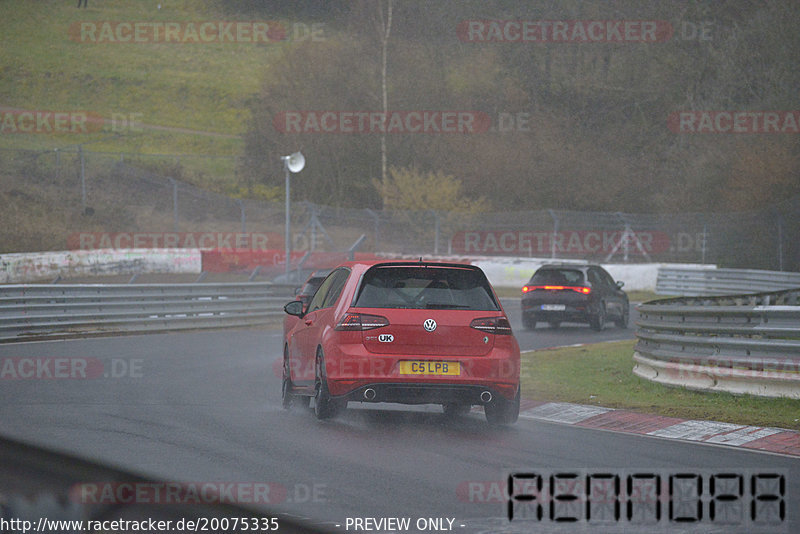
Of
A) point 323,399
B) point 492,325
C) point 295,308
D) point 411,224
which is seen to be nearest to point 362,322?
point 323,399

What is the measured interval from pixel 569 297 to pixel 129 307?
9.42 meters

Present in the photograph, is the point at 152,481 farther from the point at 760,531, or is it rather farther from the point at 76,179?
the point at 76,179

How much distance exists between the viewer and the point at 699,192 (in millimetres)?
44875

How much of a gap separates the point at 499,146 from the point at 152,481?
52134 millimetres

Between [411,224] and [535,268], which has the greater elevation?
[411,224]

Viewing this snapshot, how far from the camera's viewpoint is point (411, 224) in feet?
133

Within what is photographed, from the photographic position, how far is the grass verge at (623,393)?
10.5 meters

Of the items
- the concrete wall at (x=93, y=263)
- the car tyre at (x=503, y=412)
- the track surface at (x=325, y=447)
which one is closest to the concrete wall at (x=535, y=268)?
the concrete wall at (x=93, y=263)

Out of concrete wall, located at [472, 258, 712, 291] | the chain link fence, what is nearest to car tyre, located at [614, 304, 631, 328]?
the chain link fence

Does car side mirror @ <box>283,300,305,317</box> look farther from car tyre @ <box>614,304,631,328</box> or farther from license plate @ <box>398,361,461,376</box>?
car tyre @ <box>614,304,631,328</box>

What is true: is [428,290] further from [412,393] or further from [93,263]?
[93,263]

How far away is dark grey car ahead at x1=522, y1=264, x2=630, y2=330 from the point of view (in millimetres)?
22844

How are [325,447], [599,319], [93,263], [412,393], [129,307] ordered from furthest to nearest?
1. [93,263]
2. [599,319]
3. [129,307]
4. [412,393]
5. [325,447]

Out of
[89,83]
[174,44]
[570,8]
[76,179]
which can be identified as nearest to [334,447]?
[76,179]
